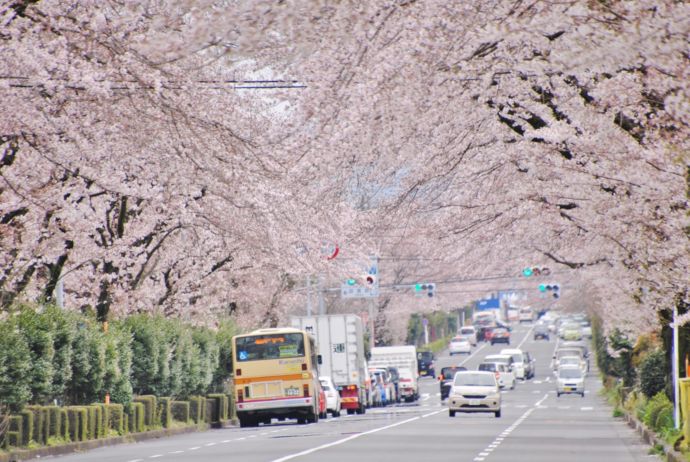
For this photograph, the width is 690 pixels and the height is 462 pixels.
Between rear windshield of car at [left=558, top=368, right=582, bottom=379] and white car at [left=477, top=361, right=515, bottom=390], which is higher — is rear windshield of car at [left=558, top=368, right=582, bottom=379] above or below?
below

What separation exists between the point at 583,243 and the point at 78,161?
54.7 ft

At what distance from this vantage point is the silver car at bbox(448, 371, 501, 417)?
139 feet

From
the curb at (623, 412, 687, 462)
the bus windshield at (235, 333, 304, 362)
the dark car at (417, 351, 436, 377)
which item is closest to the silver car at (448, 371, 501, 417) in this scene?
the curb at (623, 412, 687, 462)

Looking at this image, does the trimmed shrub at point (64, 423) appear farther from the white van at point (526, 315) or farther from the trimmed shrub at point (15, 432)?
the white van at point (526, 315)

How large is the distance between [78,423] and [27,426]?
326cm

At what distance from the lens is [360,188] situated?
19438 mm

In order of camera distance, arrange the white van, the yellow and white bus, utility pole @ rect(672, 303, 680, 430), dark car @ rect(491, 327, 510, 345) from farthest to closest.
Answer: the white van < dark car @ rect(491, 327, 510, 345) < the yellow and white bus < utility pole @ rect(672, 303, 680, 430)

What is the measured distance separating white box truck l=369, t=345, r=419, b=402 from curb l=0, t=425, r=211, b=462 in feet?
98.6

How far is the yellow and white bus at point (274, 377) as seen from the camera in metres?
39.2

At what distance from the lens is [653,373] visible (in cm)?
3503

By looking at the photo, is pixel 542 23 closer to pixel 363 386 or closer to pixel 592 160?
pixel 592 160

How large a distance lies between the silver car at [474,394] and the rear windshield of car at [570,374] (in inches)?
1011

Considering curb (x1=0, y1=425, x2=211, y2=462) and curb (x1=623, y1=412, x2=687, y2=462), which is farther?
curb (x1=0, y1=425, x2=211, y2=462)

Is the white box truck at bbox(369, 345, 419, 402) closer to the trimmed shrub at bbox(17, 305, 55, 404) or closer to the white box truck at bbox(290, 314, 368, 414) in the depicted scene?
the white box truck at bbox(290, 314, 368, 414)
